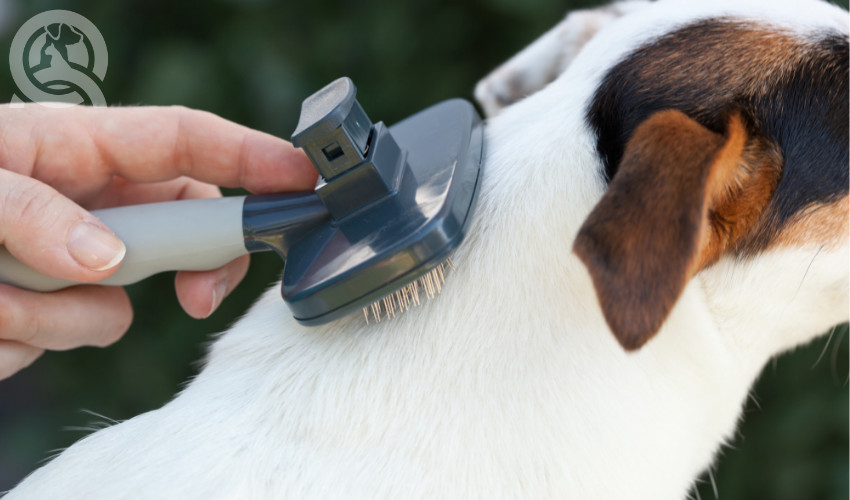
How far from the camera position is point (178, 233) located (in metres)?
0.77

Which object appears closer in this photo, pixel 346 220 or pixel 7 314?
pixel 346 220

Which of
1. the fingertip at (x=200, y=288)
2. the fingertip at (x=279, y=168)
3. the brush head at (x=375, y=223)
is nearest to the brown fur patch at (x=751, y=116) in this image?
the brush head at (x=375, y=223)

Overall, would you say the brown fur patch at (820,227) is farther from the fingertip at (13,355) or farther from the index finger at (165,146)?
the fingertip at (13,355)

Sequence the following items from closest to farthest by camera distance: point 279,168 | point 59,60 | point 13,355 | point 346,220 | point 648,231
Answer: point 648,231, point 346,220, point 279,168, point 13,355, point 59,60

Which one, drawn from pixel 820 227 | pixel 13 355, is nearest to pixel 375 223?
pixel 820 227

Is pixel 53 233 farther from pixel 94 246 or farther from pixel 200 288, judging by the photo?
pixel 200 288

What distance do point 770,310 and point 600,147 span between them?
270mm

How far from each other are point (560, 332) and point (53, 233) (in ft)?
1.82

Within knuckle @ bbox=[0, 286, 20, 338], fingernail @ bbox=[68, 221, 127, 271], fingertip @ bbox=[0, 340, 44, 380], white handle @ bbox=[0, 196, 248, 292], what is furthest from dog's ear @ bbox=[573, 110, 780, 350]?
fingertip @ bbox=[0, 340, 44, 380]

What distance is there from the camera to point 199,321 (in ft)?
5.30

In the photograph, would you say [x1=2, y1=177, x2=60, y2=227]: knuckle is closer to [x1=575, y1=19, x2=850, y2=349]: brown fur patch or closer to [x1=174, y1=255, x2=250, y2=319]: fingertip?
[x1=174, y1=255, x2=250, y2=319]: fingertip

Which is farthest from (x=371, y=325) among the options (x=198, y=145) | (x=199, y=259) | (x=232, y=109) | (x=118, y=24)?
(x=118, y=24)

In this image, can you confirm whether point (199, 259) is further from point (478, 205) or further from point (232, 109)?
point (232, 109)

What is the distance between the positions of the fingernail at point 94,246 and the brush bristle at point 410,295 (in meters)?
0.28
